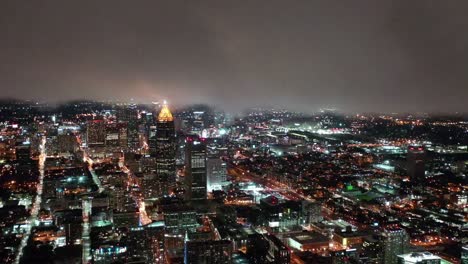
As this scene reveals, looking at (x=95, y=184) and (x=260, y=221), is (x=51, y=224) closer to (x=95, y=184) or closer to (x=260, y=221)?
(x=95, y=184)

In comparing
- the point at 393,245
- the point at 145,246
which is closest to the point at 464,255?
the point at 393,245

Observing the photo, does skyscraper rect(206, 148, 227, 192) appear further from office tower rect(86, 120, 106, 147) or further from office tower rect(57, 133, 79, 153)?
office tower rect(57, 133, 79, 153)

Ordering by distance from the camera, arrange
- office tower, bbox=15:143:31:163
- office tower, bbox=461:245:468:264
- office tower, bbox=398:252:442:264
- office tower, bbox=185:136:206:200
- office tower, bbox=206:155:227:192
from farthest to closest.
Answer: office tower, bbox=15:143:31:163 → office tower, bbox=206:155:227:192 → office tower, bbox=185:136:206:200 → office tower, bbox=461:245:468:264 → office tower, bbox=398:252:442:264

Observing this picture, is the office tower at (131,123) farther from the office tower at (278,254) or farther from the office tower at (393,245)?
the office tower at (393,245)

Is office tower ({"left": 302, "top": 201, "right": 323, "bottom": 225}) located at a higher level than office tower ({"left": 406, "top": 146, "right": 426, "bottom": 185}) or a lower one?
lower

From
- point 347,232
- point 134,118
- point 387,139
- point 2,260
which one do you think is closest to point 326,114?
point 387,139

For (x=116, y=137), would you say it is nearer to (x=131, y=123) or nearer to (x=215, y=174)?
(x=131, y=123)

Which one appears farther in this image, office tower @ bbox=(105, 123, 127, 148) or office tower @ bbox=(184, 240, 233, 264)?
office tower @ bbox=(105, 123, 127, 148)

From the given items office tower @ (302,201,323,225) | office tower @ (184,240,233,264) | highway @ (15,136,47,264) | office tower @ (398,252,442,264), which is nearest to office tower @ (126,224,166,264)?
office tower @ (184,240,233,264)
